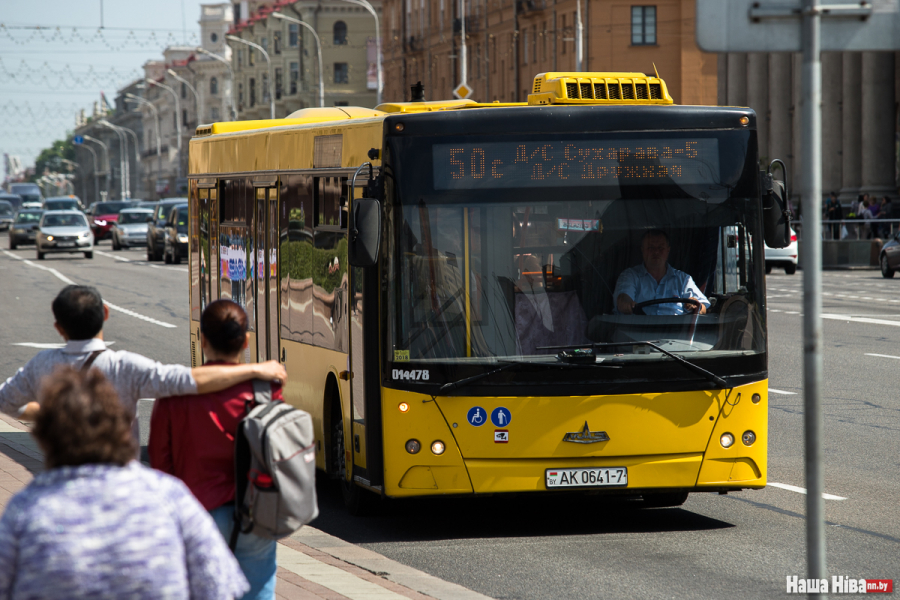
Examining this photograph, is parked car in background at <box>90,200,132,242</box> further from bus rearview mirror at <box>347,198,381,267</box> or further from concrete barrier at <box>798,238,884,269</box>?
bus rearview mirror at <box>347,198,381,267</box>

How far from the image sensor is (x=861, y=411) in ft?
41.7

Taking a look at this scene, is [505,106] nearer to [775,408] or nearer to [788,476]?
[788,476]

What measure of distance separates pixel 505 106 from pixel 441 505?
2604mm

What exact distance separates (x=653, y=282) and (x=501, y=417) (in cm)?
111

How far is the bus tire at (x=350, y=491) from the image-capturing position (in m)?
8.70

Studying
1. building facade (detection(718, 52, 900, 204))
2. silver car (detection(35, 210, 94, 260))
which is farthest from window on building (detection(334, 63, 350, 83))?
silver car (detection(35, 210, 94, 260))

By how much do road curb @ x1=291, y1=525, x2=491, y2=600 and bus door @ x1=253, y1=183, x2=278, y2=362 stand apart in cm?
230

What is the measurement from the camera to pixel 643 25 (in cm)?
6400

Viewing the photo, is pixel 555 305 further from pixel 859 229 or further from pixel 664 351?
pixel 859 229

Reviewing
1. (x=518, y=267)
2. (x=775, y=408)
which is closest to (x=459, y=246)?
(x=518, y=267)

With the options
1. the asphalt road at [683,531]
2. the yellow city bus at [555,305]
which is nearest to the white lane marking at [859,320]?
the asphalt road at [683,531]

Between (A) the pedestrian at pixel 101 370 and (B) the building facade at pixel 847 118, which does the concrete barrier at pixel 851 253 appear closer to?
(B) the building facade at pixel 847 118

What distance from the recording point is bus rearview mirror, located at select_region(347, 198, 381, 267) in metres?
7.82

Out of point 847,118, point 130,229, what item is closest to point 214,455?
point 847,118
